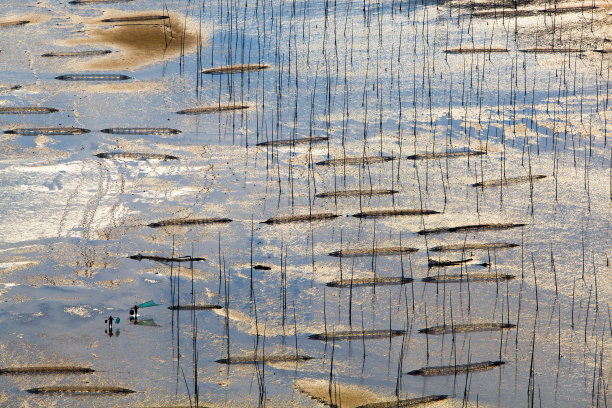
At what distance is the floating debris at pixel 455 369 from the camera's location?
14.6 ft

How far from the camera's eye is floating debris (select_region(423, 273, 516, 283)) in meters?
5.23

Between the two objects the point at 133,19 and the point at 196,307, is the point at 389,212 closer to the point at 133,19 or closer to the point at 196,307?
the point at 196,307

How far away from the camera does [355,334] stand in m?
4.77

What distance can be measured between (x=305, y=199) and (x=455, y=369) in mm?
2151

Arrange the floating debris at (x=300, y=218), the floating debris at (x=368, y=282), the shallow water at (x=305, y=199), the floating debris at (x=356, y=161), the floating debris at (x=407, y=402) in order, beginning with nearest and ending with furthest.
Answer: the floating debris at (x=407, y=402)
the shallow water at (x=305, y=199)
the floating debris at (x=368, y=282)
the floating debris at (x=300, y=218)
the floating debris at (x=356, y=161)

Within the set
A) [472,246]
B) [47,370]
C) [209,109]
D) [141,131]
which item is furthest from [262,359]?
[209,109]

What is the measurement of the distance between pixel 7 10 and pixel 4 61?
179cm

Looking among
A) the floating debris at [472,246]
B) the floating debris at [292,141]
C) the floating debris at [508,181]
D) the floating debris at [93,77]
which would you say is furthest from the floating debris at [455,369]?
the floating debris at [93,77]

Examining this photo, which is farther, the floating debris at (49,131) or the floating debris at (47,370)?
the floating debris at (49,131)

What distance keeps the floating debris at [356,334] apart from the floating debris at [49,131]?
343 centimetres

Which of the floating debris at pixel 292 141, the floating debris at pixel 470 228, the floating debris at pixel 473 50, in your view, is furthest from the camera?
the floating debris at pixel 473 50

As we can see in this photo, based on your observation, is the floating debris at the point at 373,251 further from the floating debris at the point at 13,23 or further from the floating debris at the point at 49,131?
the floating debris at the point at 13,23

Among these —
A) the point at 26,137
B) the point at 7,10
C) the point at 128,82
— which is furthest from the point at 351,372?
the point at 7,10

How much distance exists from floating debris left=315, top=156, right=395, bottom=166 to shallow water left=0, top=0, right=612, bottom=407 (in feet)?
0.28
